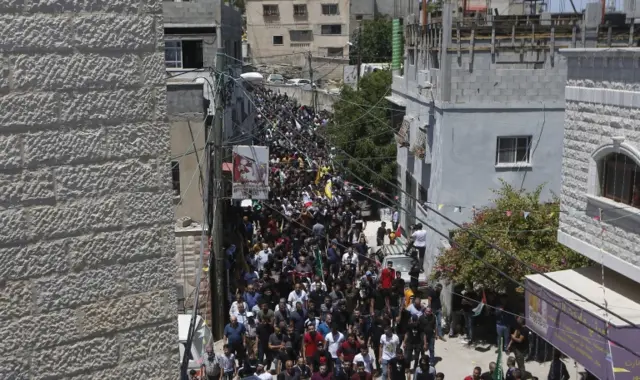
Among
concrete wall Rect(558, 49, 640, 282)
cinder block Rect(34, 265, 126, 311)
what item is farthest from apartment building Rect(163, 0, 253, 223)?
cinder block Rect(34, 265, 126, 311)

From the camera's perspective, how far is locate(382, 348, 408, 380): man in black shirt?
12.5 meters

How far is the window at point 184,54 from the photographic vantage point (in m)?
24.4

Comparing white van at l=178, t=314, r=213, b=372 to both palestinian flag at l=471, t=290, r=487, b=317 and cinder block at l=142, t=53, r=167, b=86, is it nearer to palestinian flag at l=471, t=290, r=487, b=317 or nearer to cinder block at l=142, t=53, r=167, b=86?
palestinian flag at l=471, t=290, r=487, b=317

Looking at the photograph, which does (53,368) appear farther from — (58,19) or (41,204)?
(58,19)

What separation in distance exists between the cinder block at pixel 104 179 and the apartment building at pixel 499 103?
→ 1530 cm

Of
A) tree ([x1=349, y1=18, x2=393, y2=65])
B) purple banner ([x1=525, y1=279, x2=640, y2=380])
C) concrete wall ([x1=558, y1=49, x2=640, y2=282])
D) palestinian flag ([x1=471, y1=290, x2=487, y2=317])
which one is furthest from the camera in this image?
tree ([x1=349, y1=18, x2=393, y2=65])

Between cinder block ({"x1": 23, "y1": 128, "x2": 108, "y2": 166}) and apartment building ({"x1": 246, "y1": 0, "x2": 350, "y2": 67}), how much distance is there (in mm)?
58186

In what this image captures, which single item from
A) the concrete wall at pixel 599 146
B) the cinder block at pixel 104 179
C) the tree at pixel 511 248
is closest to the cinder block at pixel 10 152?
the cinder block at pixel 104 179

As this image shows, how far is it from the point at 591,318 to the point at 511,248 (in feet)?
12.7

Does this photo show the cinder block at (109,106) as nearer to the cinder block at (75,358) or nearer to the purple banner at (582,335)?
the cinder block at (75,358)

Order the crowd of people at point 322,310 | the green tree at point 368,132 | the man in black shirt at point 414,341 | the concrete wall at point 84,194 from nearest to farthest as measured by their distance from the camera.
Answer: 1. the concrete wall at point 84,194
2. the crowd of people at point 322,310
3. the man in black shirt at point 414,341
4. the green tree at point 368,132

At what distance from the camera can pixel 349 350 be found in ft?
41.4

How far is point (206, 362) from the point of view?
12.2 meters

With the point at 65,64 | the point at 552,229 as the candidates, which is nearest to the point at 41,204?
the point at 65,64
